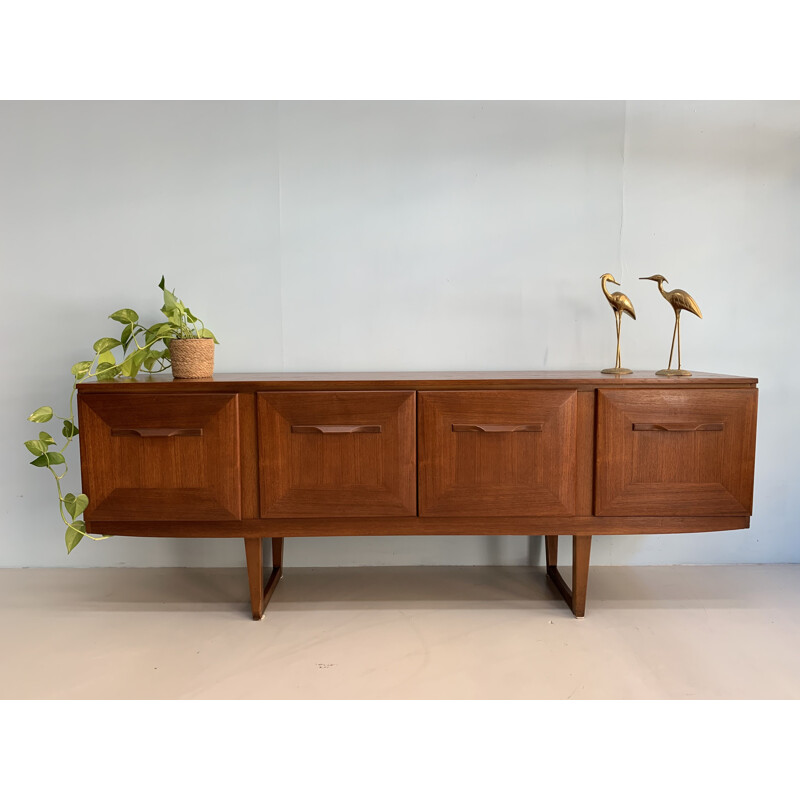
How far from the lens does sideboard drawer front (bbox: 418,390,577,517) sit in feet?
5.92

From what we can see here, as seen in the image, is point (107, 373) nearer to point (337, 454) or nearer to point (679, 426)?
point (337, 454)

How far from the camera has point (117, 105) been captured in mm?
2248

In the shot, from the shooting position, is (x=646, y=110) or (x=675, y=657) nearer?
(x=675, y=657)

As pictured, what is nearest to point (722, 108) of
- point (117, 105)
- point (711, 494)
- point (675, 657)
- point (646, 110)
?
point (646, 110)

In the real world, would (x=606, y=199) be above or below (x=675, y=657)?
above

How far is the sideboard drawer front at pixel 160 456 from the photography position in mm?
1804

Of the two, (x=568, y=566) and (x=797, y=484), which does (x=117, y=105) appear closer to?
(x=568, y=566)

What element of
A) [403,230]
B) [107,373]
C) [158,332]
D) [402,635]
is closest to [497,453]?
[402,635]

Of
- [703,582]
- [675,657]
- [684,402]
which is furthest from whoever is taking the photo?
[703,582]

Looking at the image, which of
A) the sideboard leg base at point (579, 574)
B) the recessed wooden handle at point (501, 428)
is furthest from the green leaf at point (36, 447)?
the sideboard leg base at point (579, 574)

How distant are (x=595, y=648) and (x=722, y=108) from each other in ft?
6.51

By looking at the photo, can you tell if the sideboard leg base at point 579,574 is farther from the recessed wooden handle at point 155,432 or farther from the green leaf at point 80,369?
the green leaf at point 80,369

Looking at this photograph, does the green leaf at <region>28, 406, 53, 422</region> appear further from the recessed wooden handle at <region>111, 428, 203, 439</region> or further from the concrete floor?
the concrete floor

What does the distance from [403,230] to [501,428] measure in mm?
921
